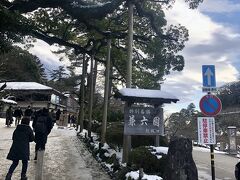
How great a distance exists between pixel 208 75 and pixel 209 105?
2.82ft

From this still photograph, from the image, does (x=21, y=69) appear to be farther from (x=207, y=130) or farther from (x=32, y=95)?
(x=207, y=130)

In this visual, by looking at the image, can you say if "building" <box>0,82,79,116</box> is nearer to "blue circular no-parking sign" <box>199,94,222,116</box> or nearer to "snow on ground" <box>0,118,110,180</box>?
"snow on ground" <box>0,118,110,180</box>

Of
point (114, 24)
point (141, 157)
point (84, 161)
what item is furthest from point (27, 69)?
point (141, 157)

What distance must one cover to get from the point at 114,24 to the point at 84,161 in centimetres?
926

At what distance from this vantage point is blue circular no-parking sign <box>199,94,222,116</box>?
27.6 ft

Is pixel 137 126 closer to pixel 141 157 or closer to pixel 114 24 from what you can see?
pixel 141 157

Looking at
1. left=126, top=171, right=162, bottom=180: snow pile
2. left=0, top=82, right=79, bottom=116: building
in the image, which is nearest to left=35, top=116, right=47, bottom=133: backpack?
left=126, top=171, right=162, bottom=180: snow pile

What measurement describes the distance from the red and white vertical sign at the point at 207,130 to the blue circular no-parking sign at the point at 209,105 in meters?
0.34

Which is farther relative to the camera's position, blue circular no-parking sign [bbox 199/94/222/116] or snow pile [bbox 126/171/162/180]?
snow pile [bbox 126/171/162/180]

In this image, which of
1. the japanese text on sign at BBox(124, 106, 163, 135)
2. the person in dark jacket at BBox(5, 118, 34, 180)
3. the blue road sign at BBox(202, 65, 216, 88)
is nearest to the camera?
the blue road sign at BBox(202, 65, 216, 88)

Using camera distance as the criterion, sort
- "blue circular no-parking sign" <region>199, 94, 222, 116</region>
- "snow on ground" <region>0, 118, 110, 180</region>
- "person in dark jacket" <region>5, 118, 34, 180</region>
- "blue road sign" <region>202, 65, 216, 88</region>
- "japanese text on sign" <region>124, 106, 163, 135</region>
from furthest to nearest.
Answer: "japanese text on sign" <region>124, 106, 163, 135</region>, "snow on ground" <region>0, 118, 110, 180</region>, "person in dark jacket" <region>5, 118, 34, 180</region>, "blue road sign" <region>202, 65, 216, 88</region>, "blue circular no-parking sign" <region>199, 94, 222, 116</region>

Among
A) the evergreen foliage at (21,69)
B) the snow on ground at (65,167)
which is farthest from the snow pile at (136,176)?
the evergreen foliage at (21,69)

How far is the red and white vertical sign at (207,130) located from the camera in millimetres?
8625

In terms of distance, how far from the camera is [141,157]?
10.9 m
